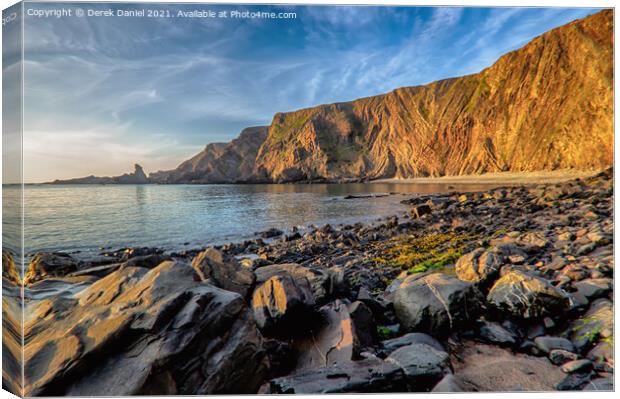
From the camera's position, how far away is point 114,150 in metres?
4.63

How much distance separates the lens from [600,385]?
2.90 meters

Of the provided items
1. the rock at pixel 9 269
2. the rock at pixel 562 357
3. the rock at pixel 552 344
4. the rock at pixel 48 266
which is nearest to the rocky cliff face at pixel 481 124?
the rock at pixel 552 344

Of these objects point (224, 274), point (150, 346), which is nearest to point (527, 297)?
point (224, 274)

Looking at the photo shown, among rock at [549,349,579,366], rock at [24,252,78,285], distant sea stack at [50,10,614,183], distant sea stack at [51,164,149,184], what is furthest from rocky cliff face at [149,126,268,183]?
rock at [549,349,579,366]

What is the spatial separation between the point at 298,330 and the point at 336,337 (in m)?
0.45

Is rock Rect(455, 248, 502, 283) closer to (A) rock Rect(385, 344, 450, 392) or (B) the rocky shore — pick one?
(B) the rocky shore

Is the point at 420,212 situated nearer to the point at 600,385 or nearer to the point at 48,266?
the point at 600,385

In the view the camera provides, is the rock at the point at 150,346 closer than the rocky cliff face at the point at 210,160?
Yes

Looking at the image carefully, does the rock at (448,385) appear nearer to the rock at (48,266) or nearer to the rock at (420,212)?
the rock at (48,266)

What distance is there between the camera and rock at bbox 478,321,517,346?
11.1 ft

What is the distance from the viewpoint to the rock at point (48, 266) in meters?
3.28

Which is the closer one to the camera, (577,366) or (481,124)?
(577,366)

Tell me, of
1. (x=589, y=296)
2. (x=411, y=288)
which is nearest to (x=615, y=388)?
(x=589, y=296)

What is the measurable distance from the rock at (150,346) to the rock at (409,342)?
4.52 feet
